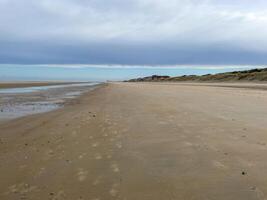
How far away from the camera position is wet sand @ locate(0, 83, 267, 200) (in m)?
5.00

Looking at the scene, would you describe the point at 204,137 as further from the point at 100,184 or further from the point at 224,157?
the point at 100,184

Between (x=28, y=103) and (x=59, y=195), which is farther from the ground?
(x=59, y=195)

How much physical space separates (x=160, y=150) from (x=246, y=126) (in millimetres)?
3613

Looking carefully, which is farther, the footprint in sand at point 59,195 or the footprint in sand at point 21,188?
the footprint in sand at point 21,188

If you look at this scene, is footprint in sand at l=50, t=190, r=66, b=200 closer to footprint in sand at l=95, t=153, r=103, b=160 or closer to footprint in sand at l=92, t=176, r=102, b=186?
footprint in sand at l=92, t=176, r=102, b=186

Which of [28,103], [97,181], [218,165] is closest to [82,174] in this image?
[97,181]

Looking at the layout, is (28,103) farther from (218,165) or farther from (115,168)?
(218,165)

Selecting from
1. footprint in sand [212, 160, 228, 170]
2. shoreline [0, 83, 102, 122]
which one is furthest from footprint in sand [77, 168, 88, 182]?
shoreline [0, 83, 102, 122]

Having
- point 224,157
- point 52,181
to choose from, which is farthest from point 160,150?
point 52,181

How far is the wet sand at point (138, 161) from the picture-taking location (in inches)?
197

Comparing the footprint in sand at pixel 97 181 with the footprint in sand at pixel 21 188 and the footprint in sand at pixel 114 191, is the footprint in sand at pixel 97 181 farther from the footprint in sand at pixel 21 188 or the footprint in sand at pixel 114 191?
the footprint in sand at pixel 21 188

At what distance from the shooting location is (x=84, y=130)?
10438 mm

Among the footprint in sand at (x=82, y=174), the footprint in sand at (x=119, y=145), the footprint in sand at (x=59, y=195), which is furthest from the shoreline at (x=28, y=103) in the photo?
the footprint in sand at (x=59, y=195)

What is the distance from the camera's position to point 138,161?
6.59m
